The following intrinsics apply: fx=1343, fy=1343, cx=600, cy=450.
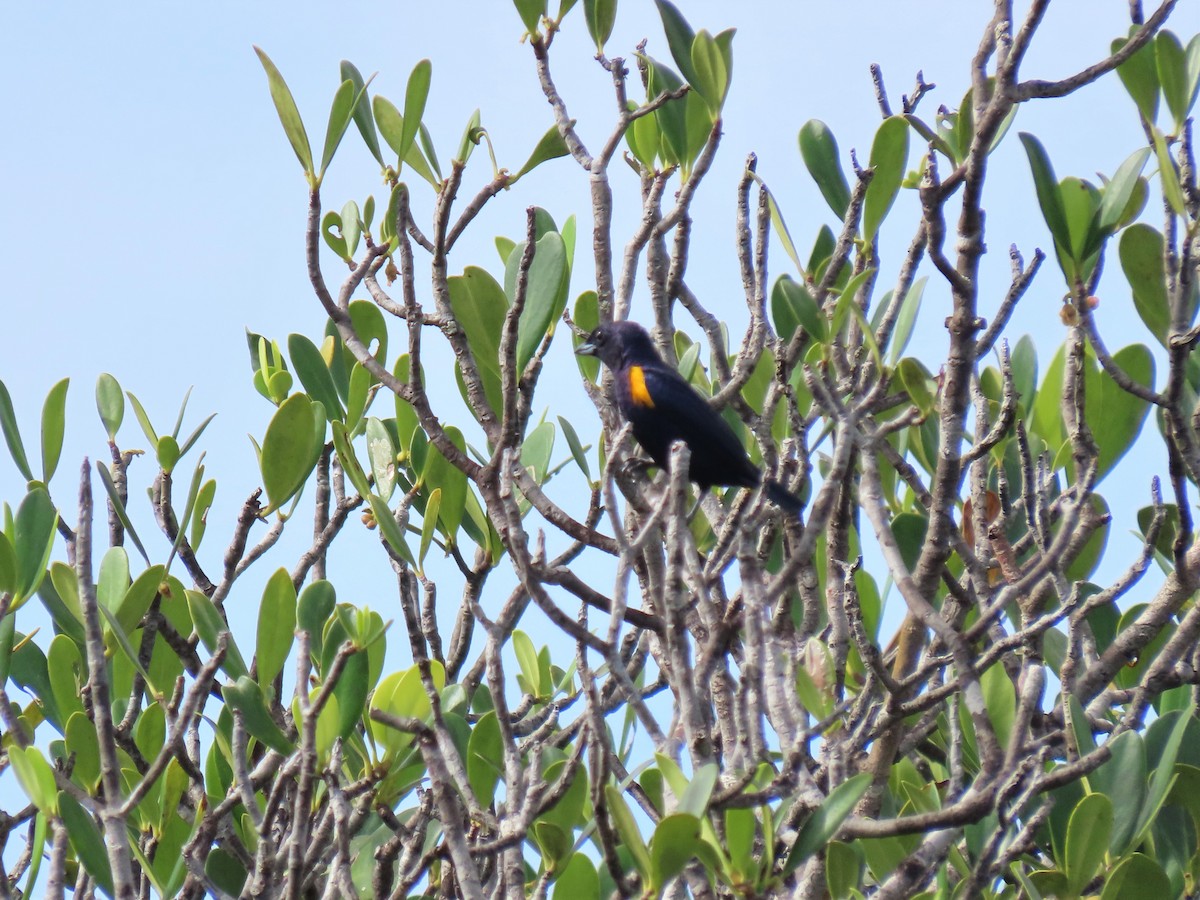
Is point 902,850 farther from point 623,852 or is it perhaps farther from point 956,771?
point 623,852

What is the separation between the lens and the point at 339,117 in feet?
12.9

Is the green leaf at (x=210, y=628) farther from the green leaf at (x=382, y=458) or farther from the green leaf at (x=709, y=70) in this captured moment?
the green leaf at (x=709, y=70)

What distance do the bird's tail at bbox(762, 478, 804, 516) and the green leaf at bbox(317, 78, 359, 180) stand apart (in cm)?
161

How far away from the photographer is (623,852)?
144 inches

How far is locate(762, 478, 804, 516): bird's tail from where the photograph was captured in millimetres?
3752

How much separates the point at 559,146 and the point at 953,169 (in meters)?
1.25

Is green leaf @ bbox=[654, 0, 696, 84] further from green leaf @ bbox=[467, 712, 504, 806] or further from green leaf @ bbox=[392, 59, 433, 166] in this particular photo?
green leaf @ bbox=[467, 712, 504, 806]

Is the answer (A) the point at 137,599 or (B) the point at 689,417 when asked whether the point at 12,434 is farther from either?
(B) the point at 689,417

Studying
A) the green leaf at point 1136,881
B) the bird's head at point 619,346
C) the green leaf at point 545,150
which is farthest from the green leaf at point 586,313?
the green leaf at point 1136,881

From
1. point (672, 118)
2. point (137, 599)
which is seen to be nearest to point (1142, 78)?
point (672, 118)

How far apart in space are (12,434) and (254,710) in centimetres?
129

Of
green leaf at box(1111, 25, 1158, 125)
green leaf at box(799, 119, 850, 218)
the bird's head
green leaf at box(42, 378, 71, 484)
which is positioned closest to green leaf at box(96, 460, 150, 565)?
green leaf at box(42, 378, 71, 484)

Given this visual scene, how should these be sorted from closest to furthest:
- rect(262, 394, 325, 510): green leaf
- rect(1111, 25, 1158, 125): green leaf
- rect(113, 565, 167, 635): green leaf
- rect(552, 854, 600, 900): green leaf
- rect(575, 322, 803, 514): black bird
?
1. rect(552, 854, 600, 900): green leaf
2. rect(113, 565, 167, 635): green leaf
3. rect(262, 394, 325, 510): green leaf
4. rect(1111, 25, 1158, 125): green leaf
5. rect(575, 322, 803, 514): black bird

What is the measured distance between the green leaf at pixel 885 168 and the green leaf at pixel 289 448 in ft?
5.96
